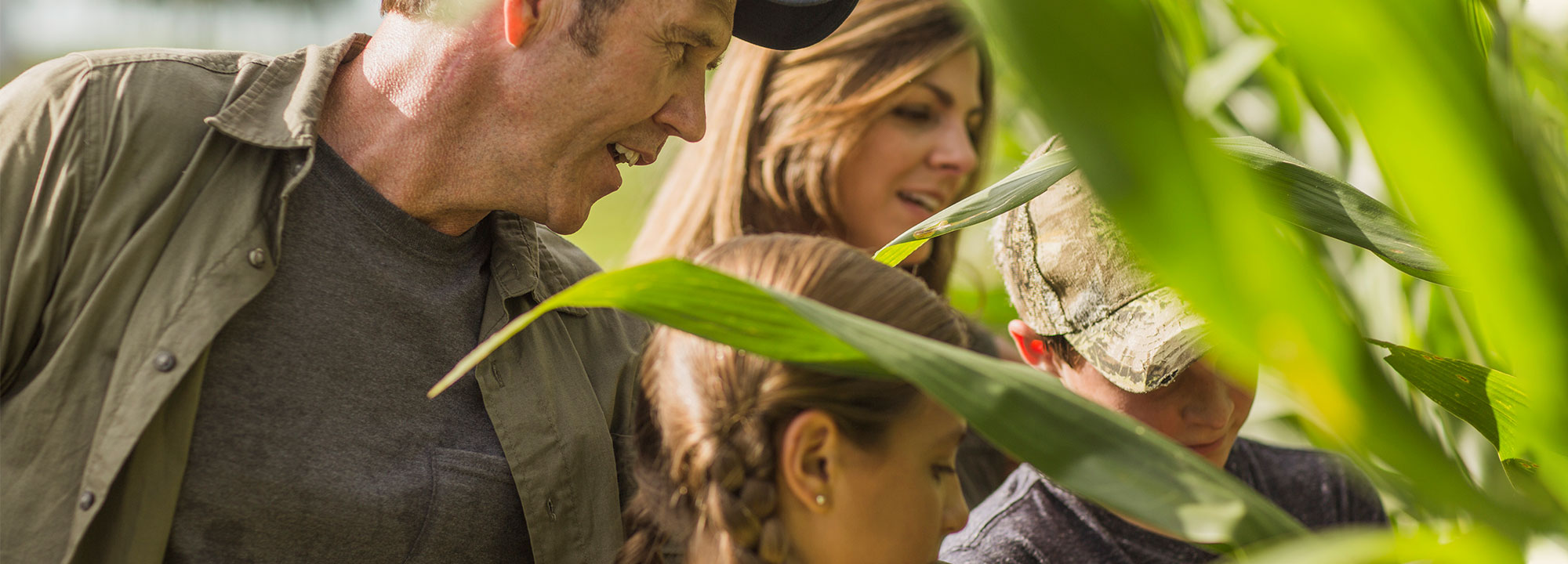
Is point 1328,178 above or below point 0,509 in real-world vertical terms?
above

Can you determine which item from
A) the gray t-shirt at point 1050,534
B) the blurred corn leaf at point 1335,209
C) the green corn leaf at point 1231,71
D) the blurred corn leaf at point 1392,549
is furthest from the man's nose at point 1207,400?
the blurred corn leaf at point 1392,549

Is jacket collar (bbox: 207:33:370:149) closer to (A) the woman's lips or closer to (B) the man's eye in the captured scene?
(B) the man's eye

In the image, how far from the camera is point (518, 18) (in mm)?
1024

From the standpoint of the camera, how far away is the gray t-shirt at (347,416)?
0.93 m

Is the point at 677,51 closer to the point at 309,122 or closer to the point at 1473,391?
the point at 309,122

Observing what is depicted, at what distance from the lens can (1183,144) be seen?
0.22m

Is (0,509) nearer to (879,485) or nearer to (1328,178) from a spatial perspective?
(879,485)

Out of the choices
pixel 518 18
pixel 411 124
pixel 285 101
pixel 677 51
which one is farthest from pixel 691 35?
pixel 285 101

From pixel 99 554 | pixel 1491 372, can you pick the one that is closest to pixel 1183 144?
pixel 1491 372

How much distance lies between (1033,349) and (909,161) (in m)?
0.59

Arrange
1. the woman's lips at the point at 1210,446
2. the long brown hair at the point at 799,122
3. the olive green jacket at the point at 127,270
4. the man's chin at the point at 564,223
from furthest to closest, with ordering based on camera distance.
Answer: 1. the long brown hair at the point at 799,122
2. the man's chin at the point at 564,223
3. the woman's lips at the point at 1210,446
4. the olive green jacket at the point at 127,270

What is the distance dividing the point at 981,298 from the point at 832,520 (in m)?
0.99

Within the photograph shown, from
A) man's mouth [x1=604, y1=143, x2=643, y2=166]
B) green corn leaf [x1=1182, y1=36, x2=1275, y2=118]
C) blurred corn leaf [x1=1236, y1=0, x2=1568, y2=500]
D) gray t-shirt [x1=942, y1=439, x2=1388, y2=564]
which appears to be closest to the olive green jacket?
man's mouth [x1=604, y1=143, x2=643, y2=166]

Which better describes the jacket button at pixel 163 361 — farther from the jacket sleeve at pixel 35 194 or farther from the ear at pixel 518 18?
the ear at pixel 518 18
